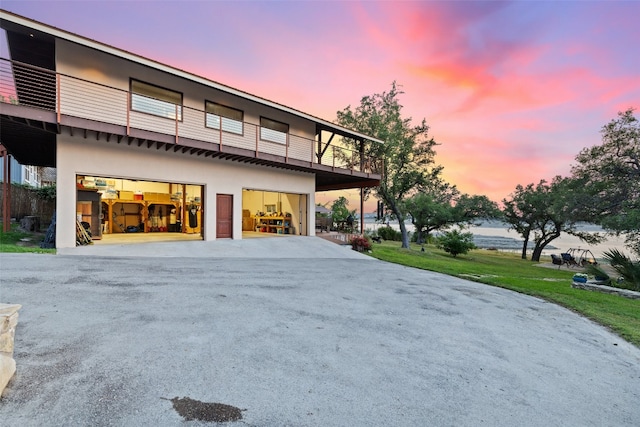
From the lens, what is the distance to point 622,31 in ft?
40.5

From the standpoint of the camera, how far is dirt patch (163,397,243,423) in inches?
87.4

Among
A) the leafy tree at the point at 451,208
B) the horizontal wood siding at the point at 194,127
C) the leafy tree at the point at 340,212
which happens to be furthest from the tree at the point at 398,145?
the horizontal wood siding at the point at 194,127

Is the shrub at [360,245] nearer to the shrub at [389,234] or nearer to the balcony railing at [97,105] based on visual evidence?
the balcony railing at [97,105]

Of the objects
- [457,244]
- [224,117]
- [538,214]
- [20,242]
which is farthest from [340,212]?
[20,242]

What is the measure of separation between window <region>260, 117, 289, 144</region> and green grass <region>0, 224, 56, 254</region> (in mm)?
9924

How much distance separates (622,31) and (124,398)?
19.3 m

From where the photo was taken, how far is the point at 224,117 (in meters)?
14.2

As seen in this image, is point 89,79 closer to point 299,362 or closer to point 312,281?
point 312,281

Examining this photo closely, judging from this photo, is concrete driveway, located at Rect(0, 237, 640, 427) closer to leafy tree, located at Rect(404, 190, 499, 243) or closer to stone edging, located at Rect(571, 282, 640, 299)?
stone edging, located at Rect(571, 282, 640, 299)

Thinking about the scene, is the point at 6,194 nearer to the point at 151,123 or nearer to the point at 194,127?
the point at 151,123

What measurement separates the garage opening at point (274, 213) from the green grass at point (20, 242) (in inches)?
367

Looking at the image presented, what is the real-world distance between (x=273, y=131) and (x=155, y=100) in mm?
5718

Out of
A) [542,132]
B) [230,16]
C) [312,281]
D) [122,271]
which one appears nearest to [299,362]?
[312,281]

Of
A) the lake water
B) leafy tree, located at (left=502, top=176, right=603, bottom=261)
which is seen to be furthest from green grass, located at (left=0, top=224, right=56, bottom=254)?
leafy tree, located at (left=502, top=176, right=603, bottom=261)
